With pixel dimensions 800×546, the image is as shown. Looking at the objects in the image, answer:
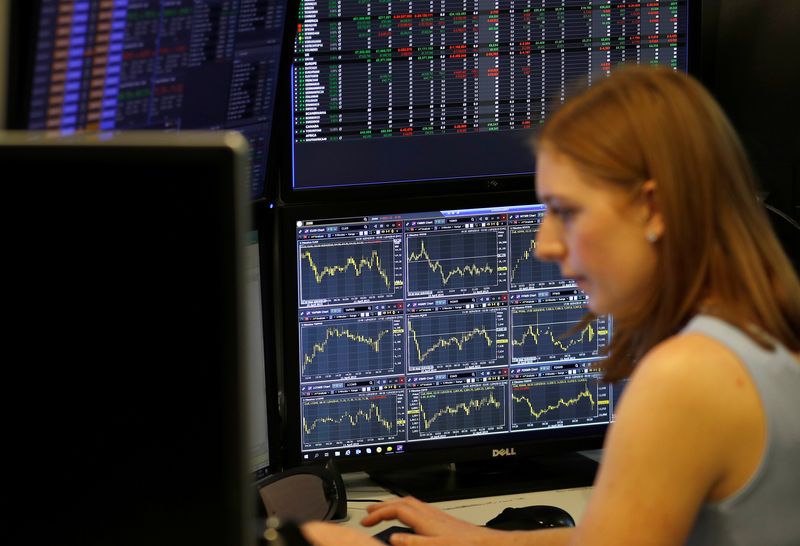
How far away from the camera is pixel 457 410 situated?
1.92 meters

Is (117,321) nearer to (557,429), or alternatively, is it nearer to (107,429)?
(107,429)

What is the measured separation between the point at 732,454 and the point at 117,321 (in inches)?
25.4

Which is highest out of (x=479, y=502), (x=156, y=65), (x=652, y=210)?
(x=156, y=65)

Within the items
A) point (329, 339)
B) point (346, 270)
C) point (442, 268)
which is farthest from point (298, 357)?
point (442, 268)

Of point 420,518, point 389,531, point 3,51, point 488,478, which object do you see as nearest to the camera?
point 3,51

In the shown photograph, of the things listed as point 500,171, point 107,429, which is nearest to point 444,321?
point 500,171

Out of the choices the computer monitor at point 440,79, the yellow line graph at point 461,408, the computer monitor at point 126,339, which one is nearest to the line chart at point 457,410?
the yellow line graph at point 461,408

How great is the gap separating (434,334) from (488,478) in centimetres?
27

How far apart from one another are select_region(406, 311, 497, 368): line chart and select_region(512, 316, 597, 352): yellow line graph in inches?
2.1

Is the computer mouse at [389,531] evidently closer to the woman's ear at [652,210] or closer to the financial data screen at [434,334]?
the financial data screen at [434,334]

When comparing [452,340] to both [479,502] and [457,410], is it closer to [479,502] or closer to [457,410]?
[457,410]

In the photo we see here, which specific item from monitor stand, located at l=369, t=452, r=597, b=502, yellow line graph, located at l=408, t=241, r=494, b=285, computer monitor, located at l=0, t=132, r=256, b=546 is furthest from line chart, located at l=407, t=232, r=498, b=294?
computer monitor, located at l=0, t=132, r=256, b=546

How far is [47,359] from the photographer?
2.59 feet

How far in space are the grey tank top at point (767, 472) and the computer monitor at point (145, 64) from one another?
64cm
